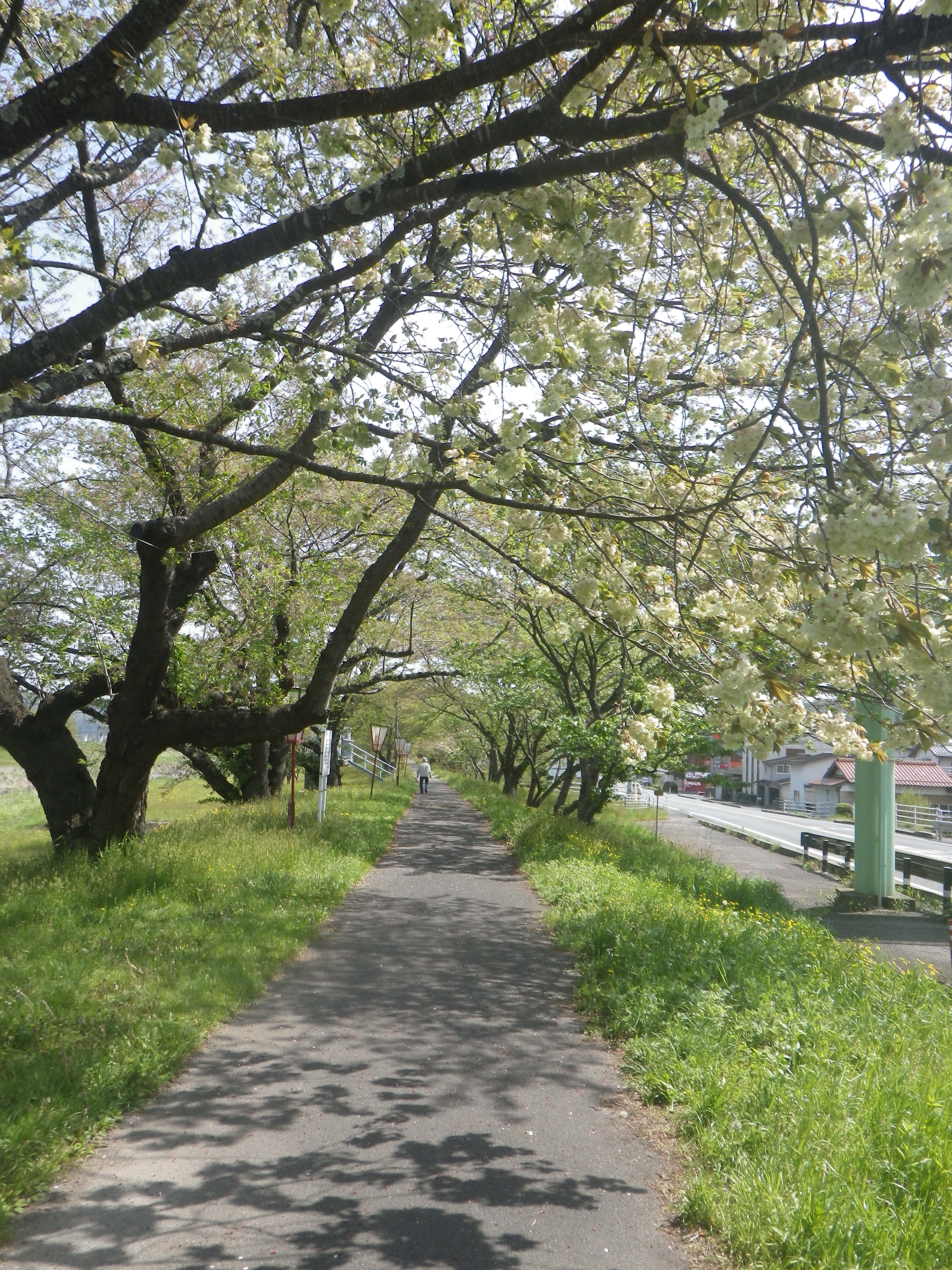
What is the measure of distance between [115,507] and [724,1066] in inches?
461

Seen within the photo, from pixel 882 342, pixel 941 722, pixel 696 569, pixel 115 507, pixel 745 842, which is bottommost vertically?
pixel 745 842

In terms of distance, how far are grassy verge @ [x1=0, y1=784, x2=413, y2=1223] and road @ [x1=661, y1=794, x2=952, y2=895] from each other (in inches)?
437

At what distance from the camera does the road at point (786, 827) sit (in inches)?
1049

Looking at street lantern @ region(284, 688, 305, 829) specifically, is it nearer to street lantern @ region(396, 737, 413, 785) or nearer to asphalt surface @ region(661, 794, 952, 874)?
asphalt surface @ region(661, 794, 952, 874)

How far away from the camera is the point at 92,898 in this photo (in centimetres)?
830

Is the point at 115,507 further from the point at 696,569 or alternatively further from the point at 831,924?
the point at 831,924

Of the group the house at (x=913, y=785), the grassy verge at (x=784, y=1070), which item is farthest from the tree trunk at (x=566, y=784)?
the house at (x=913, y=785)

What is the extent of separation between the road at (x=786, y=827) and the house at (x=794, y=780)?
11.1 meters

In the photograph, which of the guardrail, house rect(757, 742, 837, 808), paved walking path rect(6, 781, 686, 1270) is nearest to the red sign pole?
paved walking path rect(6, 781, 686, 1270)

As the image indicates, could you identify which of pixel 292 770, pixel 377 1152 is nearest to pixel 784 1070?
pixel 377 1152

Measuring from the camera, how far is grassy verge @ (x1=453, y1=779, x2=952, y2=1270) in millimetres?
3359

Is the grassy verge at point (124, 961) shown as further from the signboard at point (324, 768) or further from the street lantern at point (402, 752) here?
the street lantern at point (402, 752)

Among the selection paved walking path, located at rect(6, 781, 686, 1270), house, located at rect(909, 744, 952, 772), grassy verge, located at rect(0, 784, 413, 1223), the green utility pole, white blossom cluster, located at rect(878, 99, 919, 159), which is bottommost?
paved walking path, located at rect(6, 781, 686, 1270)

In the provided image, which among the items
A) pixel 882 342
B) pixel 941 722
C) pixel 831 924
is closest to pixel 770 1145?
pixel 941 722
